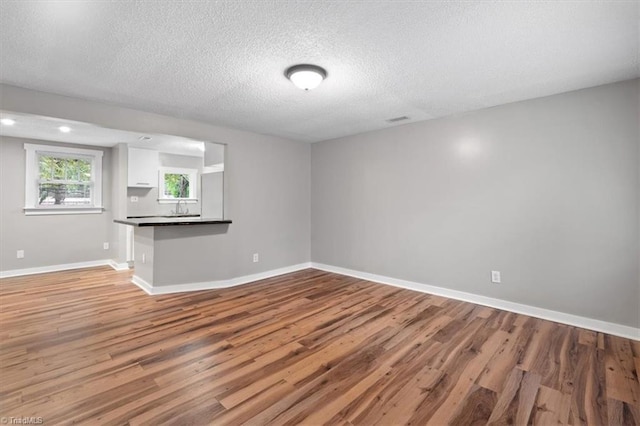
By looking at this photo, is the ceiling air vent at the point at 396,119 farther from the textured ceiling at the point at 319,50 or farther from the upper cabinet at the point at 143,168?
the upper cabinet at the point at 143,168

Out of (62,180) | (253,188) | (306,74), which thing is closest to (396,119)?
(306,74)

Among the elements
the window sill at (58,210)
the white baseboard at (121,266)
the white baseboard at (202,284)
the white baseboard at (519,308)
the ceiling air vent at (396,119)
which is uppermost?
the ceiling air vent at (396,119)

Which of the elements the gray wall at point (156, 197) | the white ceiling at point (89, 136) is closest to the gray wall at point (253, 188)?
the white ceiling at point (89, 136)

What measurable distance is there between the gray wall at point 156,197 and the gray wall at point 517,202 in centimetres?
387

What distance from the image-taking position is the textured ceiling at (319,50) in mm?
1727

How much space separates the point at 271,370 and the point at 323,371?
372mm

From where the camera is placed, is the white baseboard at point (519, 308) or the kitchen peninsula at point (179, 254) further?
the kitchen peninsula at point (179, 254)

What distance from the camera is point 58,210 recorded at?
5.18 meters

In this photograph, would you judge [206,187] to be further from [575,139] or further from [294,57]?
[575,139]

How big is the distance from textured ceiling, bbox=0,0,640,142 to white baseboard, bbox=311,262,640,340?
225cm

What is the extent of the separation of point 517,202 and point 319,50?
2.67 meters

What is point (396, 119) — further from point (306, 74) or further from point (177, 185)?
point (177, 185)

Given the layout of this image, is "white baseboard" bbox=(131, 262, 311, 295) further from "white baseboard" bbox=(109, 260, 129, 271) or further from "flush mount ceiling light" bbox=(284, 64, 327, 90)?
"flush mount ceiling light" bbox=(284, 64, 327, 90)

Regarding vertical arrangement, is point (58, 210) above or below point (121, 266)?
above
